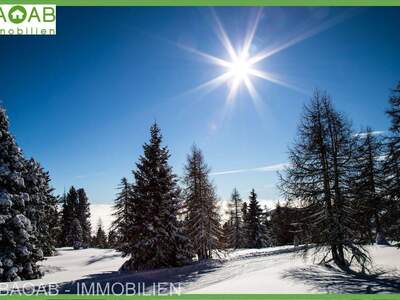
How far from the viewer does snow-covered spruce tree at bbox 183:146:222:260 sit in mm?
23766

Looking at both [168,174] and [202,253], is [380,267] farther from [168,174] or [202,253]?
[168,174]

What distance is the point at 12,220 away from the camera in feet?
59.2

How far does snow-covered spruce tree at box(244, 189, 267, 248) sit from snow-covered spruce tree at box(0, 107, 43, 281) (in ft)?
114

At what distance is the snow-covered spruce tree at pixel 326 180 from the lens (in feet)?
51.2

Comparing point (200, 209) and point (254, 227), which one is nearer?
point (200, 209)

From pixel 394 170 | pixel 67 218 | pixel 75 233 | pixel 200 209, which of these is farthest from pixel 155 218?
pixel 67 218

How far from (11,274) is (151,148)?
12482 millimetres

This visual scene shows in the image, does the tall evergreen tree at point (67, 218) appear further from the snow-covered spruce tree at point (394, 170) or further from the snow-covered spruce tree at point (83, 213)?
the snow-covered spruce tree at point (394, 170)

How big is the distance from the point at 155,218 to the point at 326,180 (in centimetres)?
1219

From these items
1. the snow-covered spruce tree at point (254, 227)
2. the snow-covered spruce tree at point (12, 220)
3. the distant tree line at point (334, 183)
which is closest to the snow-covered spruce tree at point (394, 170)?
the distant tree line at point (334, 183)

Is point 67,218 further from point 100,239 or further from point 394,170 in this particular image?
point 394,170

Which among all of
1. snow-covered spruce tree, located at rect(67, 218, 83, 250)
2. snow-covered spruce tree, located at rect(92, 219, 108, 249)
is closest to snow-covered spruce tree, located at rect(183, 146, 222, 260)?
snow-covered spruce tree, located at rect(67, 218, 83, 250)

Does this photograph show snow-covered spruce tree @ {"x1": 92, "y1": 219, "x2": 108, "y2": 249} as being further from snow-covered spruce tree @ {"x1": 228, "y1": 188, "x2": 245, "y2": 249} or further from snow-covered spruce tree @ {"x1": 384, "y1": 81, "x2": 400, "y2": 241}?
snow-covered spruce tree @ {"x1": 384, "y1": 81, "x2": 400, "y2": 241}

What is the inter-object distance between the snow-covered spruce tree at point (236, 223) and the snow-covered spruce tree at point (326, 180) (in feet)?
109
